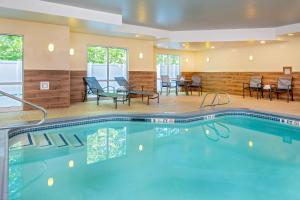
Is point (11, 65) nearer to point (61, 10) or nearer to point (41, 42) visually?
point (41, 42)

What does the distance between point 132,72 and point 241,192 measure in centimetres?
809

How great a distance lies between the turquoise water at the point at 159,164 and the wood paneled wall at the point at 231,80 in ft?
15.2

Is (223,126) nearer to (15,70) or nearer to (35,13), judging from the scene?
(35,13)

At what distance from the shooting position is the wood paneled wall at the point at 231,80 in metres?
10.2

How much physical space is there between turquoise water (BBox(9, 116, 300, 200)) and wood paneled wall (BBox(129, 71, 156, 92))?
4616 millimetres

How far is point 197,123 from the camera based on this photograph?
22.4 feet

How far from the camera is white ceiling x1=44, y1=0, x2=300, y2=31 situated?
623 cm

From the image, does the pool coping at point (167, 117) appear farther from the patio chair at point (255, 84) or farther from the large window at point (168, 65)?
the large window at point (168, 65)

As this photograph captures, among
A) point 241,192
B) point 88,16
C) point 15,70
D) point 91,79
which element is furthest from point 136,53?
point 241,192

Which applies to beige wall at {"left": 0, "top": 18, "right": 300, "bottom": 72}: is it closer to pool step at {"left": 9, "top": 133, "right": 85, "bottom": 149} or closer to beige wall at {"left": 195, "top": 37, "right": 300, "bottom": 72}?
beige wall at {"left": 195, "top": 37, "right": 300, "bottom": 72}

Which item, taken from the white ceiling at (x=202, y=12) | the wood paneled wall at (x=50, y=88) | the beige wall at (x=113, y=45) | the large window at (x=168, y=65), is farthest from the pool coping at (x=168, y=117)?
the large window at (x=168, y=65)

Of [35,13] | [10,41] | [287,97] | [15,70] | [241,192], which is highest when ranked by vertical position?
[35,13]

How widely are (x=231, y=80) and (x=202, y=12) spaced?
6.44 m

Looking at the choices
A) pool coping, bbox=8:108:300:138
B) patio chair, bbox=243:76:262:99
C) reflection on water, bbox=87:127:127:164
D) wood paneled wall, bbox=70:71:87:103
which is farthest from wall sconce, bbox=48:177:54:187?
patio chair, bbox=243:76:262:99
